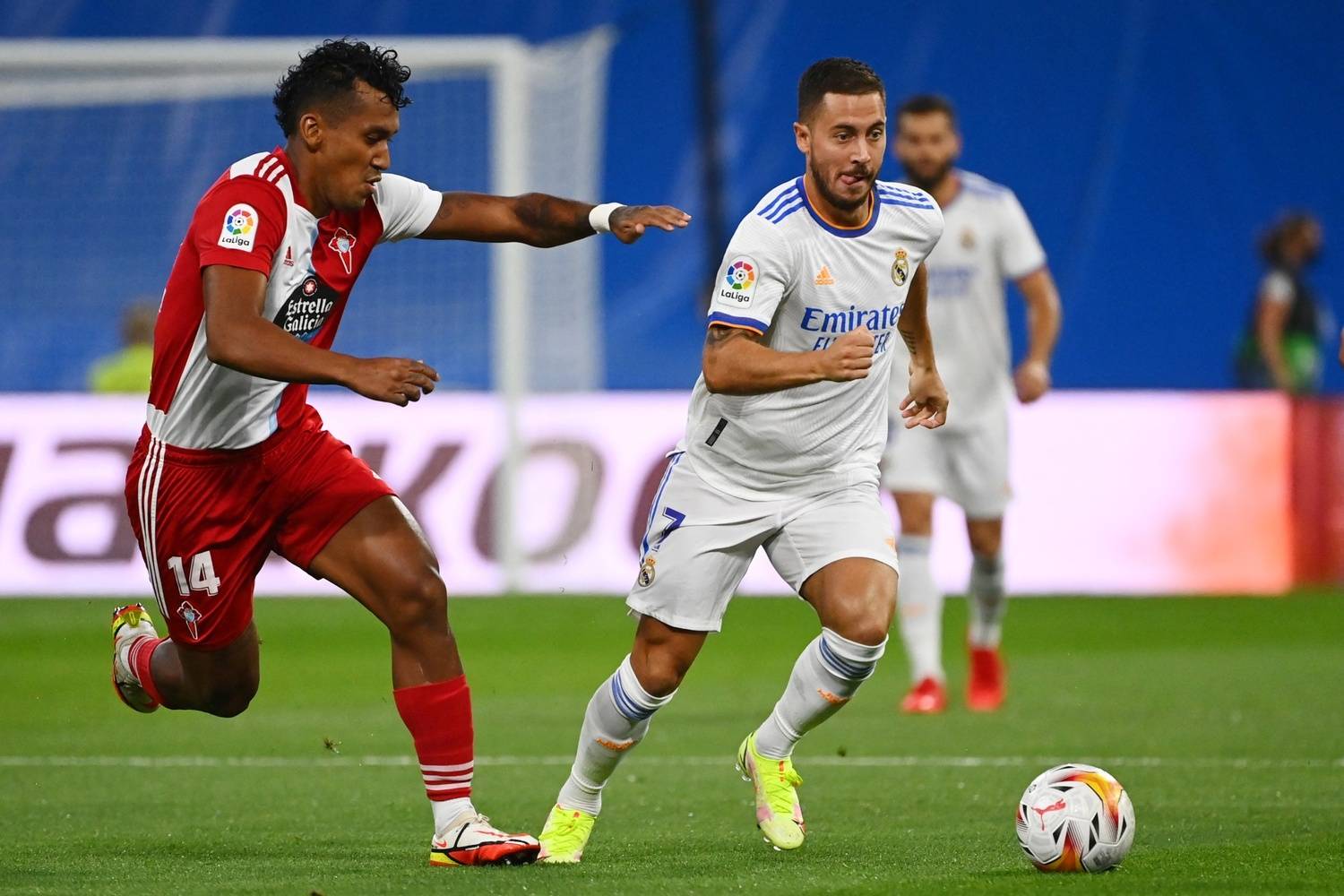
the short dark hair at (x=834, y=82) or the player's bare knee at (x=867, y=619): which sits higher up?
the short dark hair at (x=834, y=82)

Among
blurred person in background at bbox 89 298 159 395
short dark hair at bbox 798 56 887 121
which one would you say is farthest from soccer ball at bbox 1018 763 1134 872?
blurred person in background at bbox 89 298 159 395

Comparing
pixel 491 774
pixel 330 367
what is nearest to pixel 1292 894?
pixel 330 367

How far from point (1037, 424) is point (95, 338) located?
958 cm

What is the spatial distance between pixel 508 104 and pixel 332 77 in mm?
9795

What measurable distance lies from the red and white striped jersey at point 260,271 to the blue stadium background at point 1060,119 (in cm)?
2005

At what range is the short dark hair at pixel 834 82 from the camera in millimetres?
6051

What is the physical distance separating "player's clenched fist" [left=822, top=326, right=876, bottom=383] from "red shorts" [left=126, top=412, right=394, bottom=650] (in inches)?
51.1

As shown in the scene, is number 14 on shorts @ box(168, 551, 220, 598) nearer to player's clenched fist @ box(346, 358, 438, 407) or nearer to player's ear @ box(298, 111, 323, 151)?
player's clenched fist @ box(346, 358, 438, 407)

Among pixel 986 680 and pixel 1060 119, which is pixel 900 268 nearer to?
pixel 986 680

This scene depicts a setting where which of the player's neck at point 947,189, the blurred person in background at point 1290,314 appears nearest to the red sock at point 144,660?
the player's neck at point 947,189

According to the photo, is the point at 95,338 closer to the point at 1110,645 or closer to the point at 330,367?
the point at 1110,645

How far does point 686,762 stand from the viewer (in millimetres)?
8305

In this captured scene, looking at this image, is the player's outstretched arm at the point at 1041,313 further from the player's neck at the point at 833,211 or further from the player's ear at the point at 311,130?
the player's ear at the point at 311,130

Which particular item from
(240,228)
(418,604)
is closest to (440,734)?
(418,604)
